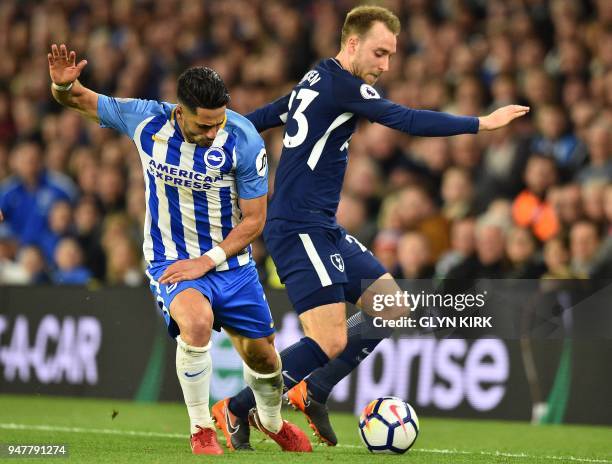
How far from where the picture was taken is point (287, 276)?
6.98 meters

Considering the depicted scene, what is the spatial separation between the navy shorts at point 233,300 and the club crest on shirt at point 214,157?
58 centimetres

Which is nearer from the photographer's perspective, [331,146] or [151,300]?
[331,146]

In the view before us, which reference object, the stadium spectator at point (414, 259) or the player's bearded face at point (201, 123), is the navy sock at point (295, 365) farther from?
the stadium spectator at point (414, 259)

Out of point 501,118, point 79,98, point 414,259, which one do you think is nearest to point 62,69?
point 79,98

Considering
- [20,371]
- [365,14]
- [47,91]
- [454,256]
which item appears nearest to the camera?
[365,14]

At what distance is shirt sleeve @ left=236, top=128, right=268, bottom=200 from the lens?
6.47 meters

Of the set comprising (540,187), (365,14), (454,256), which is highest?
(365,14)

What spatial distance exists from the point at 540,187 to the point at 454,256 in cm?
95

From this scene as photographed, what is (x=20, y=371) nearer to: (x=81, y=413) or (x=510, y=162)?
(x=81, y=413)

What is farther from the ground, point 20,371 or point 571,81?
point 571,81

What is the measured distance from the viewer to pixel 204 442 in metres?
6.46

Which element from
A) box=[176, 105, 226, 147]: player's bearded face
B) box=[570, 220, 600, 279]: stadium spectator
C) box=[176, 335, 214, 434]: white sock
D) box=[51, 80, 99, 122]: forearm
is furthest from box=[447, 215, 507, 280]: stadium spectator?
box=[51, 80, 99, 122]: forearm

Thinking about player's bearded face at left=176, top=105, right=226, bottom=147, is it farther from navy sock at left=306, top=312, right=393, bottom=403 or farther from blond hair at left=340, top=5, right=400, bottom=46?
navy sock at left=306, top=312, right=393, bottom=403

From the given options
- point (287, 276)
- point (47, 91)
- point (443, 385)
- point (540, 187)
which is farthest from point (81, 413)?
point (47, 91)
